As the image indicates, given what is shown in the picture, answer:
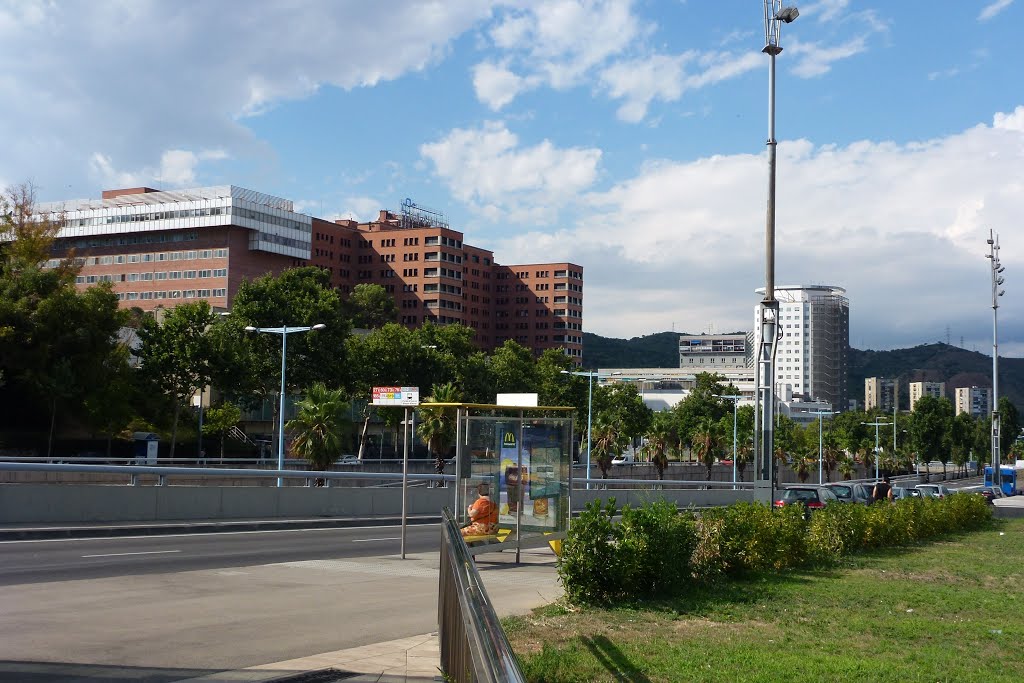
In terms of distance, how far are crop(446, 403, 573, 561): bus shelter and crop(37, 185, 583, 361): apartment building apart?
90.0 meters

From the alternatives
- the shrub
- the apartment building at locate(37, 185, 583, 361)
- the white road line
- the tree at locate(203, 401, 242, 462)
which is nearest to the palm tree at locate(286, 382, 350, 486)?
the white road line

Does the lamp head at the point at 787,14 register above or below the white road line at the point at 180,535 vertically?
above

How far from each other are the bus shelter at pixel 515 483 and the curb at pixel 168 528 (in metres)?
8.41

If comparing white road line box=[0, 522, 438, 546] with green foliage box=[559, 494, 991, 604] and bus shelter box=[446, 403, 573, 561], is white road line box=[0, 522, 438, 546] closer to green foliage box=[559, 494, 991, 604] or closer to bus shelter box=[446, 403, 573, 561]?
bus shelter box=[446, 403, 573, 561]

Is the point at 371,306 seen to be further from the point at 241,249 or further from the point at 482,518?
the point at 482,518

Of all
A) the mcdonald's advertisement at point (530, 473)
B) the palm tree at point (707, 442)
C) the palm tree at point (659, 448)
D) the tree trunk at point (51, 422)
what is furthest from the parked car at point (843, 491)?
the palm tree at point (707, 442)

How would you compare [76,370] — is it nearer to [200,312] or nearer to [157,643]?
[200,312]

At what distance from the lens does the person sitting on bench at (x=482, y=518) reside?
15.7 meters

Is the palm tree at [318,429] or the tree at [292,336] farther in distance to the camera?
the tree at [292,336]

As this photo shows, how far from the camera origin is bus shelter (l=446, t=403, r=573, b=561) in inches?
618

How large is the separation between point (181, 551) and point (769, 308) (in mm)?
11941

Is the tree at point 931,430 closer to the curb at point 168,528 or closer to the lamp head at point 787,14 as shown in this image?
the curb at point 168,528

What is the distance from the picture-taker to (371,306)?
142m

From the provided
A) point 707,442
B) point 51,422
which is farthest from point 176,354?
point 707,442
